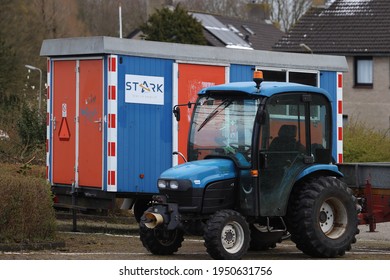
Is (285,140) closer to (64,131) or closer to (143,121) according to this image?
(143,121)

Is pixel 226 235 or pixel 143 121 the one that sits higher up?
pixel 143 121

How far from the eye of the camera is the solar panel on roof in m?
66.8

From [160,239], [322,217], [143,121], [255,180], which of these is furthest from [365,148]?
[160,239]

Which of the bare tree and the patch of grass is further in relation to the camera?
the bare tree

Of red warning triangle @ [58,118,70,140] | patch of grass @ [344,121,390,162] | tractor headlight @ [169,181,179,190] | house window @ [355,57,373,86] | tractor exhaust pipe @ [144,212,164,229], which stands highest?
house window @ [355,57,373,86]

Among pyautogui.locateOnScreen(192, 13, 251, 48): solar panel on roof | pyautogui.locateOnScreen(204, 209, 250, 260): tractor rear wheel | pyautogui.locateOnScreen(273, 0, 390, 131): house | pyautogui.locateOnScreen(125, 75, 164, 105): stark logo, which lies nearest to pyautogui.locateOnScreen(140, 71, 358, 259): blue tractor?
pyautogui.locateOnScreen(204, 209, 250, 260): tractor rear wheel

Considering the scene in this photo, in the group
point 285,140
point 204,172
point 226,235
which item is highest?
point 285,140

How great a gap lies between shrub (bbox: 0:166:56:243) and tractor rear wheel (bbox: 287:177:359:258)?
3240 mm

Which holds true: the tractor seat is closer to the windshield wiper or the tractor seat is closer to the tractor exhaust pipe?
the windshield wiper

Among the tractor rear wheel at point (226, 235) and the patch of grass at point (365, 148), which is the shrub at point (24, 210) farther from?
the patch of grass at point (365, 148)

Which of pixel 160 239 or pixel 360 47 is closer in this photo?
pixel 160 239

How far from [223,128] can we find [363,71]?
39659mm

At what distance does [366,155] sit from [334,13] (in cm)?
2832

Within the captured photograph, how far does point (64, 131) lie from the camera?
57.1 ft
